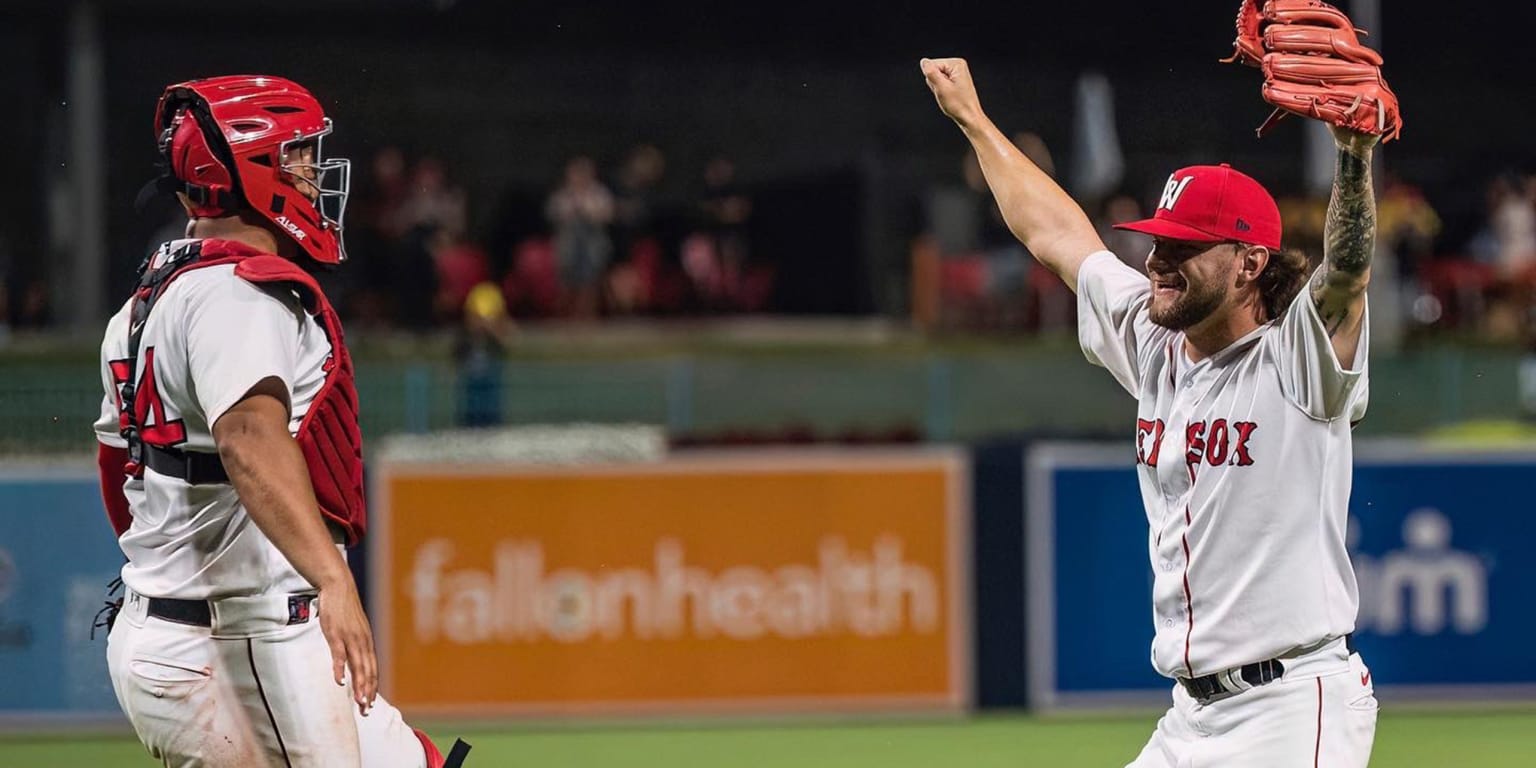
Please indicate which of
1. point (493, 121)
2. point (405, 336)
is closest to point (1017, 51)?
point (493, 121)

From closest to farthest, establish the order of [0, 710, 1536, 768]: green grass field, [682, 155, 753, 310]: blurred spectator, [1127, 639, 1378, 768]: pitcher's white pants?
[1127, 639, 1378, 768]: pitcher's white pants
[0, 710, 1536, 768]: green grass field
[682, 155, 753, 310]: blurred spectator

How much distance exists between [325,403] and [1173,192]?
196 centimetres

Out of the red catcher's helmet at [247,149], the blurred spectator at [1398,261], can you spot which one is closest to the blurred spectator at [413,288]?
the blurred spectator at [1398,261]

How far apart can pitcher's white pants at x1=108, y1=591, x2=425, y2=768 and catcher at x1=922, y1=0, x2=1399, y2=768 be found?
186 centimetres

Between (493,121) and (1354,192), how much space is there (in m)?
18.4

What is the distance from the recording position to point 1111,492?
10.2 metres

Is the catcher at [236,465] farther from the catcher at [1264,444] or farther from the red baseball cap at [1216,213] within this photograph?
the red baseball cap at [1216,213]

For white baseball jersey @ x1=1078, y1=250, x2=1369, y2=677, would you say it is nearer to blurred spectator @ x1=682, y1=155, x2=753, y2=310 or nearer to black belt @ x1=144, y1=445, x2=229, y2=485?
black belt @ x1=144, y1=445, x2=229, y2=485

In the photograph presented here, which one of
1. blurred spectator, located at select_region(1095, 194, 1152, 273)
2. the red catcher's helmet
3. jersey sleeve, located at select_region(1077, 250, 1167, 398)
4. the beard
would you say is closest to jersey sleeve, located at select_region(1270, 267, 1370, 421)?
the beard

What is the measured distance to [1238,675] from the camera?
4.57m

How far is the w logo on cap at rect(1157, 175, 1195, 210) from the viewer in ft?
15.4

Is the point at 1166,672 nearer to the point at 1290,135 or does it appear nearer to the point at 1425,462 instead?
the point at 1425,462

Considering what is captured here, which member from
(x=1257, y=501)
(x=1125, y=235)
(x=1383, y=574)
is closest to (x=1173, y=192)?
(x=1257, y=501)

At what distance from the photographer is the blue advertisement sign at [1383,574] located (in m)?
10.2
